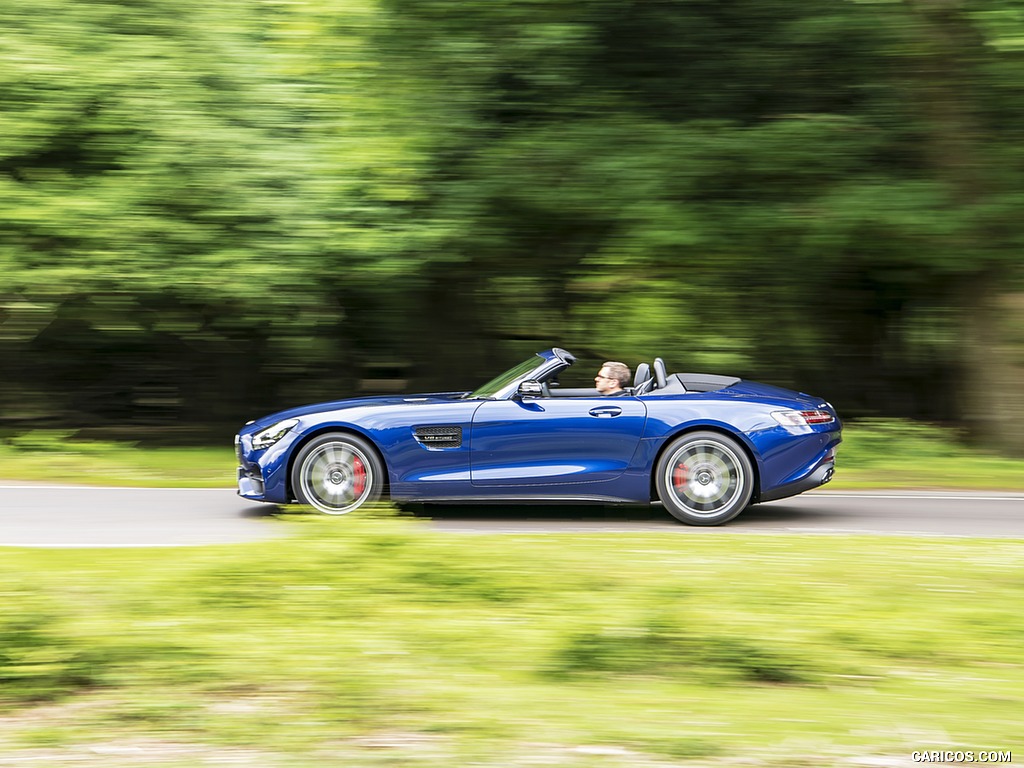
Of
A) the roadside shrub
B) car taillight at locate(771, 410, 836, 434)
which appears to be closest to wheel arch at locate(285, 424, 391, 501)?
car taillight at locate(771, 410, 836, 434)

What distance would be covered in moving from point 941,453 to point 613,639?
391 inches

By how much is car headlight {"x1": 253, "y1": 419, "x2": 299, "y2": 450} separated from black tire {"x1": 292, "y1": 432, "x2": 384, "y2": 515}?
0.64 feet

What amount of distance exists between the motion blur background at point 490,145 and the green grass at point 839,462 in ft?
2.90

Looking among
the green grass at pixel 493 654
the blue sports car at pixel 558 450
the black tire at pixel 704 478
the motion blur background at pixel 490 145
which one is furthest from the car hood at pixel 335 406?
the motion blur background at pixel 490 145

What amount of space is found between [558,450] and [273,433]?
2179 millimetres

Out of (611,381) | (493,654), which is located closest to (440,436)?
(611,381)

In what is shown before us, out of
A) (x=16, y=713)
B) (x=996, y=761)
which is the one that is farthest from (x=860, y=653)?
(x=16, y=713)

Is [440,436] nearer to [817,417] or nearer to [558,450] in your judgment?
[558,450]

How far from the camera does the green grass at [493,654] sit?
4180 mm

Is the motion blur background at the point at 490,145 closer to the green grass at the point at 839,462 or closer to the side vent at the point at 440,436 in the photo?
the green grass at the point at 839,462

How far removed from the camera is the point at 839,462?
44.9ft

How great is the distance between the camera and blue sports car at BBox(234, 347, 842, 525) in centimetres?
934

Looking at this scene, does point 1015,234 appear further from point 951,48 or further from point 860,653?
point 860,653

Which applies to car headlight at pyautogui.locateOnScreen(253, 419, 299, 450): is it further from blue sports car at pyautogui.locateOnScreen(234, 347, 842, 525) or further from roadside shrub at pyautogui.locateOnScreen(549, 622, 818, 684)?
roadside shrub at pyautogui.locateOnScreen(549, 622, 818, 684)
